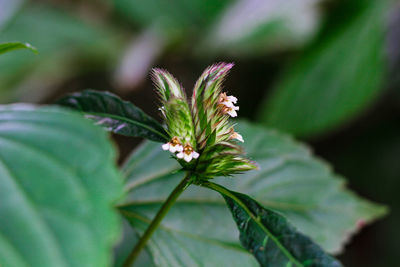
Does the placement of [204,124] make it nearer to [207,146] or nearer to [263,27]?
[207,146]

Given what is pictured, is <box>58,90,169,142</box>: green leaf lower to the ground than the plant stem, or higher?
higher

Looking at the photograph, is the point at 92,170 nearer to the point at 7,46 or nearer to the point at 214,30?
the point at 7,46

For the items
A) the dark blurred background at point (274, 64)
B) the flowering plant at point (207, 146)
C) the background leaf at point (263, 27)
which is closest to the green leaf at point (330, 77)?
the dark blurred background at point (274, 64)

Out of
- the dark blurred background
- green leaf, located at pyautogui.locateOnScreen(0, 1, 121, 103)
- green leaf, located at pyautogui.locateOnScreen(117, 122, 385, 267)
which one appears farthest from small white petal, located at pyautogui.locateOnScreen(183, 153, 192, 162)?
green leaf, located at pyautogui.locateOnScreen(0, 1, 121, 103)

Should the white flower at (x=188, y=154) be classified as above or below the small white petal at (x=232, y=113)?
below

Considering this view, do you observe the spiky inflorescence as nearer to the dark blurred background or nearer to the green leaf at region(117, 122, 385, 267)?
the green leaf at region(117, 122, 385, 267)

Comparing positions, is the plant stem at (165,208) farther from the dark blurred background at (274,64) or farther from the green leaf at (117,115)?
the dark blurred background at (274,64)
